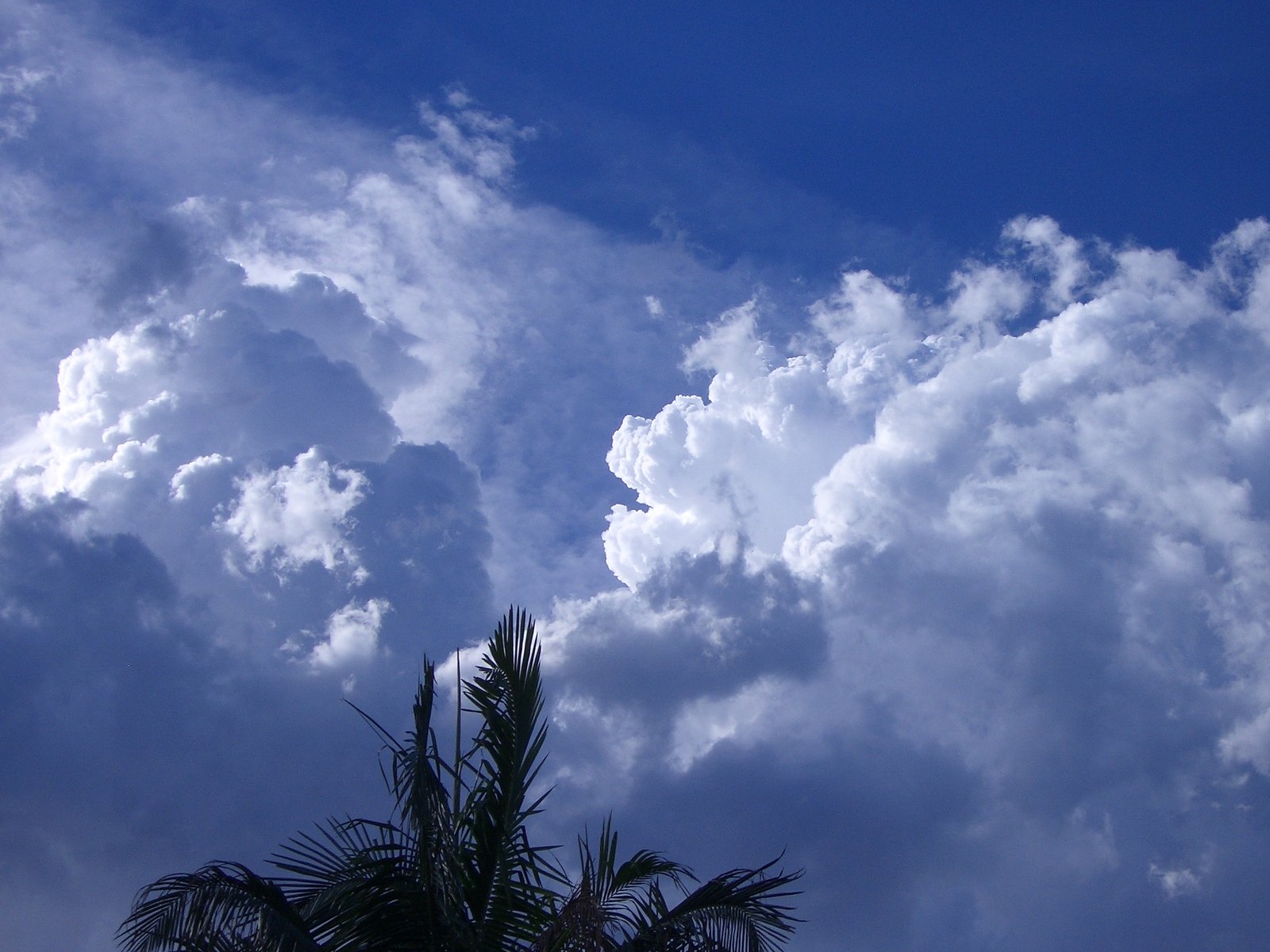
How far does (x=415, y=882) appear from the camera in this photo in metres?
10.1

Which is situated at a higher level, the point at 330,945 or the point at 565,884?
the point at 565,884

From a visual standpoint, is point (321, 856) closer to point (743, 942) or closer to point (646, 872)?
point (646, 872)

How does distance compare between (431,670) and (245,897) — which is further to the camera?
(431,670)

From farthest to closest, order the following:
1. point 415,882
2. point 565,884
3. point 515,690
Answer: point 515,690
point 565,884
point 415,882

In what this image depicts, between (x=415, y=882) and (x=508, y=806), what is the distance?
50.7 inches

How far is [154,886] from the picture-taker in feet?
30.5

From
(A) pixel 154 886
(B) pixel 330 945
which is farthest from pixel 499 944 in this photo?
(A) pixel 154 886

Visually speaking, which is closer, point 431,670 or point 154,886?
point 154,886

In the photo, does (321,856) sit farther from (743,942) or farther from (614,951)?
(743,942)

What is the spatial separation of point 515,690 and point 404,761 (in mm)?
1607

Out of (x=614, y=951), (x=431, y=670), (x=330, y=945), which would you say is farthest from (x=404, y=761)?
(x=614, y=951)

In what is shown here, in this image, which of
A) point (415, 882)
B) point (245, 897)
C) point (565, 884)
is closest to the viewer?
point (245, 897)

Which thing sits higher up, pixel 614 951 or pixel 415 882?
pixel 415 882

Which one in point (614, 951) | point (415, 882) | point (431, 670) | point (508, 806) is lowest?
point (614, 951)
